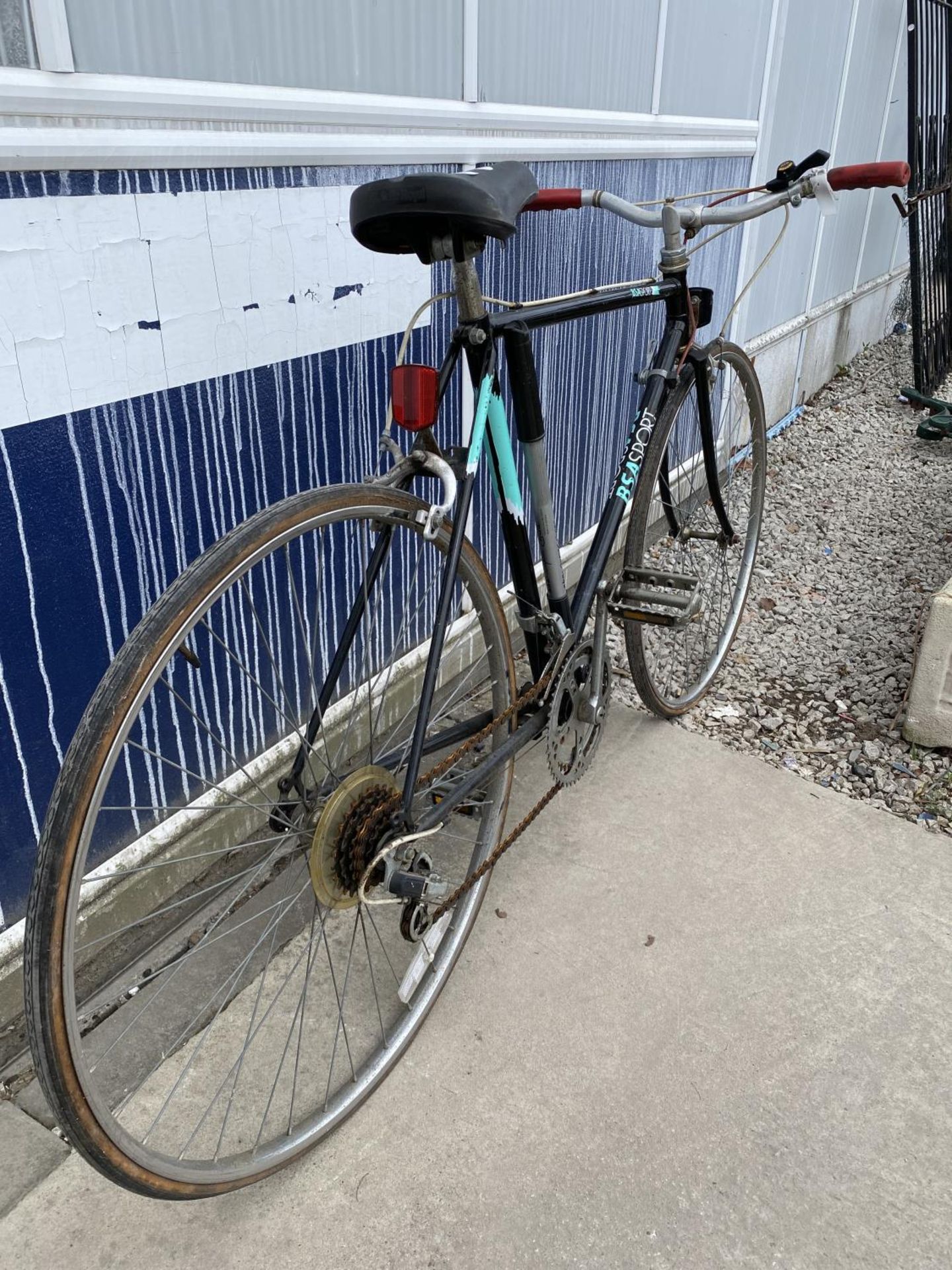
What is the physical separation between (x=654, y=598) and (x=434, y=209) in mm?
1217

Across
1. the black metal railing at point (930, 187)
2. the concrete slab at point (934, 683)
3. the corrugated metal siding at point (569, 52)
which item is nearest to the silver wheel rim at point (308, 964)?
the concrete slab at point (934, 683)

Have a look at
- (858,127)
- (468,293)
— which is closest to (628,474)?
(468,293)

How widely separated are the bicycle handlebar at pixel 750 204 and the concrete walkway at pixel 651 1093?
1.52 metres

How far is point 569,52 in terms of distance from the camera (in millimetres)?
2900

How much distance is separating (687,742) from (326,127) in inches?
75.7

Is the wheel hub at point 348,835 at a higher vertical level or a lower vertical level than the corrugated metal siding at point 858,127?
lower

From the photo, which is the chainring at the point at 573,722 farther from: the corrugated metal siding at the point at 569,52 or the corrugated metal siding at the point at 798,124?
the corrugated metal siding at the point at 798,124

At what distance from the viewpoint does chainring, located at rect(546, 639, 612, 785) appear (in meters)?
2.20

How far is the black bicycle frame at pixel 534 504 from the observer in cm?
169

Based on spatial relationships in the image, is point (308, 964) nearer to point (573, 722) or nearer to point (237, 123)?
point (573, 722)

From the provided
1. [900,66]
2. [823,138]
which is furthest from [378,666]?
[900,66]

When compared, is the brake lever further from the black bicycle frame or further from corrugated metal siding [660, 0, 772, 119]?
corrugated metal siding [660, 0, 772, 119]

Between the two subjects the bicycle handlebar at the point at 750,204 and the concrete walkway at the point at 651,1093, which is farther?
the bicycle handlebar at the point at 750,204

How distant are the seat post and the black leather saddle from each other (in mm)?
53
